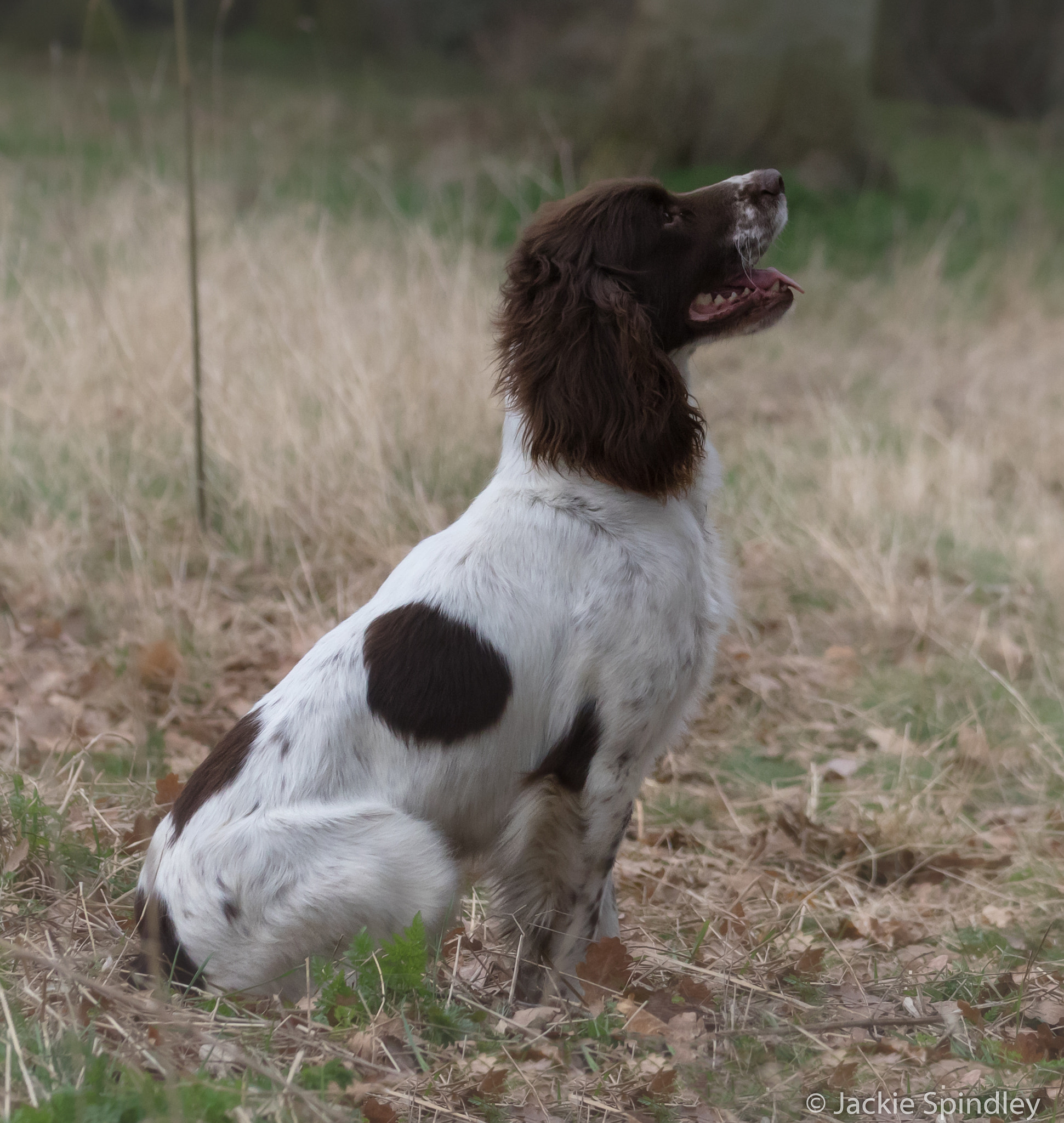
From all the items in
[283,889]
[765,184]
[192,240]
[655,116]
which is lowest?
[283,889]

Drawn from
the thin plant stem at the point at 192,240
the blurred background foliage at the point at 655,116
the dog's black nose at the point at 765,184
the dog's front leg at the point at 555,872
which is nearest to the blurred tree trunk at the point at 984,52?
the blurred background foliage at the point at 655,116

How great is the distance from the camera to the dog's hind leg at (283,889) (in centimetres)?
231

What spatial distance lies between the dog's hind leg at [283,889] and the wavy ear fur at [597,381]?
914 mm

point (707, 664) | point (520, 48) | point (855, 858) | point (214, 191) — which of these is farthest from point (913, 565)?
point (520, 48)

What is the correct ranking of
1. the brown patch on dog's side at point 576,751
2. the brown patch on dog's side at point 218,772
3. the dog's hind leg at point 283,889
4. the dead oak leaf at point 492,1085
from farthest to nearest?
the brown patch on dog's side at point 576,751, the brown patch on dog's side at point 218,772, the dog's hind leg at point 283,889, the dead oak leaf at point 492,1085

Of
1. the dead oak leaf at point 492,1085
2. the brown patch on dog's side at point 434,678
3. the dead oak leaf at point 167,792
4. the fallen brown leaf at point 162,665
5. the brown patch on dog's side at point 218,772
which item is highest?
the brown patch on dog's side at point 434,678

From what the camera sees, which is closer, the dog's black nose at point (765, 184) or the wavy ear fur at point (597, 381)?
the wavy ear fur at point (597, 381)

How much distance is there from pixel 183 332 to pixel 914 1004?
15.2 ft

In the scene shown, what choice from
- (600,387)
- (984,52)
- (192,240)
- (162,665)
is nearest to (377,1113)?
(600,387)

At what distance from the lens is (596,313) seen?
107 inches

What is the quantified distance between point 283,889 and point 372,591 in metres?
2.33

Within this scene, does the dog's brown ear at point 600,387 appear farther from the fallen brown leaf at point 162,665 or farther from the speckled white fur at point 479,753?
the fallen brown leaf at point 162,665

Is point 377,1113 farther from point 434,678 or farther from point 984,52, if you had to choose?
point 984,52

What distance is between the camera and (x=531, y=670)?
2535mm
